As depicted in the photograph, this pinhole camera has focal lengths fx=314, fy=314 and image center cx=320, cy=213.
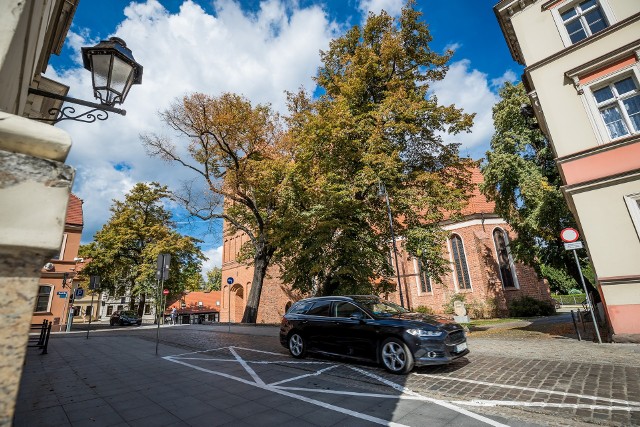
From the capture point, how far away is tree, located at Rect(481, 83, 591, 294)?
17.0m

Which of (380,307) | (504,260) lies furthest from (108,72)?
(504,260)

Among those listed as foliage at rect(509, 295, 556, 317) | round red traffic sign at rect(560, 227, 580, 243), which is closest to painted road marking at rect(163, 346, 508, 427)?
round red traffic sign at rect(560, 227, 580, 243)

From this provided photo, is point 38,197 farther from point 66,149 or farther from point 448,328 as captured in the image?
point 448,328

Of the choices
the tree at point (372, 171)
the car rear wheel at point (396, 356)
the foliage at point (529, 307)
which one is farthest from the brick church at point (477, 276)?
the car rear wheel at point (396, 356)

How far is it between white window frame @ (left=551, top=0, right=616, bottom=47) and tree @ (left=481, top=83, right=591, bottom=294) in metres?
7.50

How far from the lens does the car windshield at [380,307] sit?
7318mm

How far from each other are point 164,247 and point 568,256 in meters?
30.5

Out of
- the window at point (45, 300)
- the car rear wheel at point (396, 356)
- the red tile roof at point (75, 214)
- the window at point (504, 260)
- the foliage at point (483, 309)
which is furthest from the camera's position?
the red tile roof at point (75, 214)

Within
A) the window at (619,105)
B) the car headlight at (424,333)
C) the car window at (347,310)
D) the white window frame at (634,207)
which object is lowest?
the car headlight at (424,333)

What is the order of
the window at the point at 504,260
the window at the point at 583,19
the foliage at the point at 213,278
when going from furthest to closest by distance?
the foliage at the point at 213,278 < the window at the point at 504,260 < the window at the point at 583,19

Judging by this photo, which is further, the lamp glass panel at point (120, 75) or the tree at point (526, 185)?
the tree at point (526, 185)

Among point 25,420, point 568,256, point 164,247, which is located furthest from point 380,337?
point 164,247

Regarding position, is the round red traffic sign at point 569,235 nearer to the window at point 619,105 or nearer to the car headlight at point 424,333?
the window at point 619,105

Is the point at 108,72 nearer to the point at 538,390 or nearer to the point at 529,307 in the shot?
the point at 538,390
